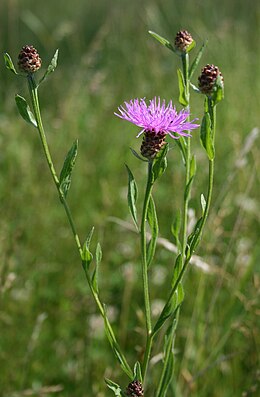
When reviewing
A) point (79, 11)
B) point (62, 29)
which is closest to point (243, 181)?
point (62, 29)

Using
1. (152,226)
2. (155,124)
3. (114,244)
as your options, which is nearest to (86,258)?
(152,226)

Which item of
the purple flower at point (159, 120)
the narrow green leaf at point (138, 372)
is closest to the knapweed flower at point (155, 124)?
the purple flower at point (159, 120)

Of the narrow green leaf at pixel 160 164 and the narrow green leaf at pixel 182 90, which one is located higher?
the narrow green leaf at pixel 182 90

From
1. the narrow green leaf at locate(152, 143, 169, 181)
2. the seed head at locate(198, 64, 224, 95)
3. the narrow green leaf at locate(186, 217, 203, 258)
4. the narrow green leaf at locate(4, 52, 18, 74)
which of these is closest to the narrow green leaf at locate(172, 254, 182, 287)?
the narrow green leaf at locate(186, 217, 203, 258)

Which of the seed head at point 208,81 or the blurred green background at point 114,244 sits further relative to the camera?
the blurred green background at point 114,244

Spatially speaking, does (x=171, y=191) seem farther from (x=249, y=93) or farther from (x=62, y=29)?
(x=249, y=93)

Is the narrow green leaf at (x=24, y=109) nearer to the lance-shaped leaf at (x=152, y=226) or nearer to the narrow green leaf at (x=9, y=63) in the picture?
the narrow green leaf at (x=9, y=63)

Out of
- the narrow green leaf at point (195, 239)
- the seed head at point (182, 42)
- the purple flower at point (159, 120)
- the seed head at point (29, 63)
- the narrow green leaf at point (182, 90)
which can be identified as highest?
the seed head at point (182, 42)
